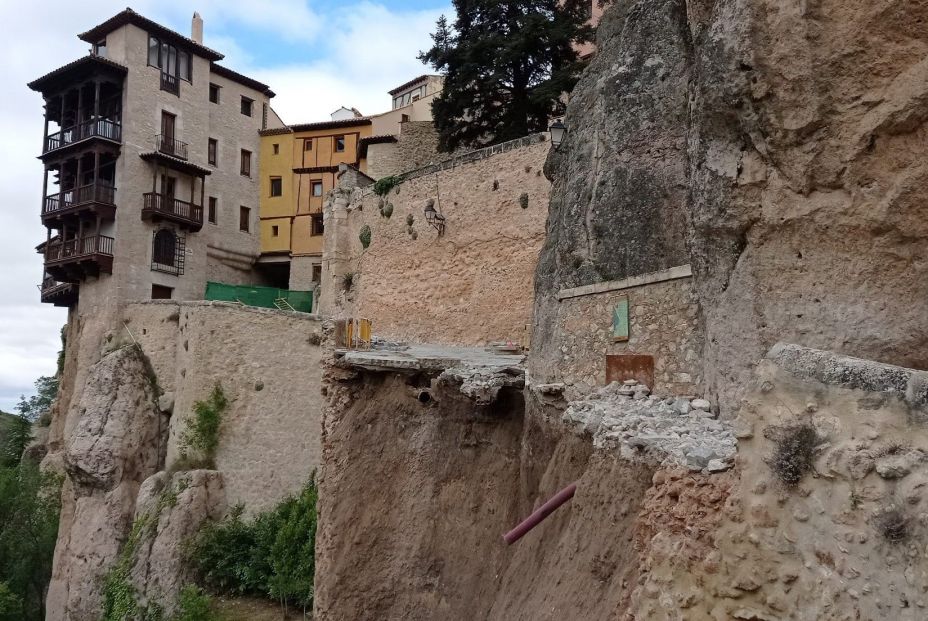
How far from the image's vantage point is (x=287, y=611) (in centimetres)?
1523

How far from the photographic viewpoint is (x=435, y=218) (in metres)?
20.3

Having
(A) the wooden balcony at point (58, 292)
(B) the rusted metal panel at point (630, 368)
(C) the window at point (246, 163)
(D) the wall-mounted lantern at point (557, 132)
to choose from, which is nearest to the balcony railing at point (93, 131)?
(A) the wooden balcony at point (58, 292)

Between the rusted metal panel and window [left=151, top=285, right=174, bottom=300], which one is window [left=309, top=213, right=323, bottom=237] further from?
the rusted metal panel

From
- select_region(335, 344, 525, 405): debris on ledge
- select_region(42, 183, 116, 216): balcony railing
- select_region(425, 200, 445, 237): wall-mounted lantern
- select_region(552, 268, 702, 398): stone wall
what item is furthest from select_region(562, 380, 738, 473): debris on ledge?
select_region(42, 183, 116, 216): balcony railing

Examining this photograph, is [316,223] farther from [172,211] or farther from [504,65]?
[504,65]

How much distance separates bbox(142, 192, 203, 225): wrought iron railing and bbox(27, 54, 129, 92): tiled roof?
5.00 meters

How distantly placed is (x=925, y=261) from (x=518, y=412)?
4564mm

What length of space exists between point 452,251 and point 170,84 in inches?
665

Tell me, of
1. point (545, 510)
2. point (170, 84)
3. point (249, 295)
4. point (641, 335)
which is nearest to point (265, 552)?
point (545, 510)

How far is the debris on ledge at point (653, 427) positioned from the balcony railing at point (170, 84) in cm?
2816

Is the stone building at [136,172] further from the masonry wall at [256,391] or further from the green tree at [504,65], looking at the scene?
the green tree at [504,65]

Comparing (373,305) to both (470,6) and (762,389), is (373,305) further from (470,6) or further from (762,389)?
(762,389)

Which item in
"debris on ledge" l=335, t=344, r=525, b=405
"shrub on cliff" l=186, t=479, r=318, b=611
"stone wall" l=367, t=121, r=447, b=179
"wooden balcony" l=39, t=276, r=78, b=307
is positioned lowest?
"shrub on cliff" l=186, t=479, r=318, b=611

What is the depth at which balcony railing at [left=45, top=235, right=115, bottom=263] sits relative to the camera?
85.5 feet
